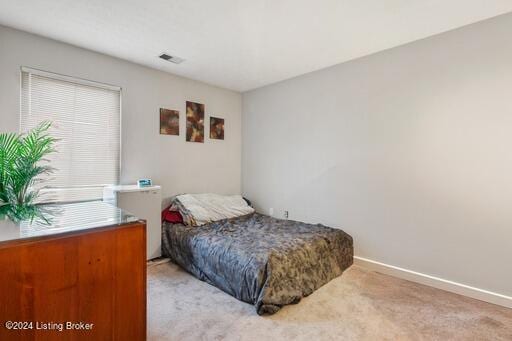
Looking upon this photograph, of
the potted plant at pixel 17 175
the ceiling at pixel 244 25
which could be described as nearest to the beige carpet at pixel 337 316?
the potted plant at pixel 17 175

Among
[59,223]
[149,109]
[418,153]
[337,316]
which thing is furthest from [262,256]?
[149,109]

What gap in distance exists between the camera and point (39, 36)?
2.57 m

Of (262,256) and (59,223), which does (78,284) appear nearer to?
(59,223)

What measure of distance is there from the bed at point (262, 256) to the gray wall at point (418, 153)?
20.1 inches

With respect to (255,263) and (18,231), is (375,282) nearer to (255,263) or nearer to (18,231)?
(255,263)

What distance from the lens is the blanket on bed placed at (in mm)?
2156

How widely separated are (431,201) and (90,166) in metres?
3.73

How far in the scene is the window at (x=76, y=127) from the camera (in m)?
2.60

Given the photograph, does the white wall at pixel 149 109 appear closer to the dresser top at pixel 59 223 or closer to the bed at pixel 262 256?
the bed at pixel 262 256

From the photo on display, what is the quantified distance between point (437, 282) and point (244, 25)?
309 centimetres

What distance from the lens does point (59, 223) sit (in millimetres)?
1384

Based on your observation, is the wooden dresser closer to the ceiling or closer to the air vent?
the ceiling

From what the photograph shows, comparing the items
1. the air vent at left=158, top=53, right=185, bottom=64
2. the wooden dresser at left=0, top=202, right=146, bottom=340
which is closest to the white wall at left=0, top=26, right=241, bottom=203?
the air vent at left=158, top=53, right=185, bottom=64

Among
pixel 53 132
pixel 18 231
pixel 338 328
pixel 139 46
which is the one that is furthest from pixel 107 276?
pixel 139 46
